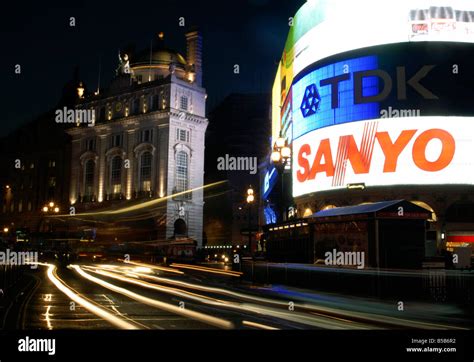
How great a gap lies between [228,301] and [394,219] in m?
10.7

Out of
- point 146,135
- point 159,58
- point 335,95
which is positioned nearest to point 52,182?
point 146,135

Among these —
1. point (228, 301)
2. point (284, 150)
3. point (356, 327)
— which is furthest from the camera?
point (284, 150)

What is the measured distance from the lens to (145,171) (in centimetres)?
8181

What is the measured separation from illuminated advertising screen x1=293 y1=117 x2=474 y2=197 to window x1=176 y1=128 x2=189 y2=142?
38.1 metres

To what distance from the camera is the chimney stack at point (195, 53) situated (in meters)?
85.3

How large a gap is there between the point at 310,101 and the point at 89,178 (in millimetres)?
53397

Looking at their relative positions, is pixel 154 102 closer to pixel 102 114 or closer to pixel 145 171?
pixel 145 171

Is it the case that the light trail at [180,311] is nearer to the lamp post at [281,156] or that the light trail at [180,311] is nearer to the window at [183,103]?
the lamp post at [281,156]

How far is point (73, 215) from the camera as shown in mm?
87812

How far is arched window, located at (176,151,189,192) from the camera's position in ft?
262

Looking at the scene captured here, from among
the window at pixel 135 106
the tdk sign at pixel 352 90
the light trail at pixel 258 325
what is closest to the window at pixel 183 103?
the window at pixel 135 106

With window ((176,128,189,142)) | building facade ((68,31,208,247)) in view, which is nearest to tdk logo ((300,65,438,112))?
window ((176,128,189,142))

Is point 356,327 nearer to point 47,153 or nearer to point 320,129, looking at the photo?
point 320,129

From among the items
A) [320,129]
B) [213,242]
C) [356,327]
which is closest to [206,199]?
[213,242]
